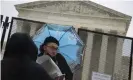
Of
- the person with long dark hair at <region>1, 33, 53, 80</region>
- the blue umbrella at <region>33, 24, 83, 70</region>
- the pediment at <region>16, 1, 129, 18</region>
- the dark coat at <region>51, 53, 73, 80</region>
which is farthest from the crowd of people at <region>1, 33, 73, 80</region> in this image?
the pediment at <region>16, 1, 129, 18</region>

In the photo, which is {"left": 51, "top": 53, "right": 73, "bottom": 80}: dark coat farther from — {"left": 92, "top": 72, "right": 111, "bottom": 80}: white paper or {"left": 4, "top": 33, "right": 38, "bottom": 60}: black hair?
{"left": 4, "top": 33, "right": 38, "bottom": 60}: black hair

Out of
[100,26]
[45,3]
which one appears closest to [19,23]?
[100,26]

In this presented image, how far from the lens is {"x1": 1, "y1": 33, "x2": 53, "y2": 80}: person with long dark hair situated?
8.63 ft

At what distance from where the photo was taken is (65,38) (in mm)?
4781

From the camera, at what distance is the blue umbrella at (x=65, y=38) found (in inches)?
184

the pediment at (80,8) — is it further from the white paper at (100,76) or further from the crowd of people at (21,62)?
the crowd of people at (21,62)

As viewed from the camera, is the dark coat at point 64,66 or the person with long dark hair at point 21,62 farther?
the dark coat at point 64,66

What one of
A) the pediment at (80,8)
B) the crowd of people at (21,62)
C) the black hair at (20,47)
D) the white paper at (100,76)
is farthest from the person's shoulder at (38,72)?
the pediment at (80,8)

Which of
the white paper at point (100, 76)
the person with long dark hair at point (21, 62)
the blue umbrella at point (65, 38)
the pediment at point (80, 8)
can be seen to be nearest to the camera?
the person with long dark hair at point (21, 62)

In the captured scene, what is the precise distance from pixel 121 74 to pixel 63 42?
5.57ft

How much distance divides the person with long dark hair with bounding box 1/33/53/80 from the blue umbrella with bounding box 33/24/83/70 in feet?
6.20

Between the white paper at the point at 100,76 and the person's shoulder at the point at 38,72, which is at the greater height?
the white paper at the point at 100,76

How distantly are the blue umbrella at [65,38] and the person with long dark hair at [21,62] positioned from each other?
6.20 feet

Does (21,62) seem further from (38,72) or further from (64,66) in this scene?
(64,66)
